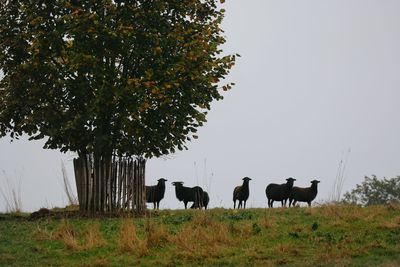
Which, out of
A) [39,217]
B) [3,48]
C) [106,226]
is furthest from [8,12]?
[106,226]

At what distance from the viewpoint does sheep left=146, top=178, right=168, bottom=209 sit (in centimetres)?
3216

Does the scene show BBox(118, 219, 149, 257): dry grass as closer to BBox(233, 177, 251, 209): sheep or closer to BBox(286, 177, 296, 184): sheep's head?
BBox(233, 177, 251, 209): sheep

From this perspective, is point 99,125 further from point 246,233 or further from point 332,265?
point 332,265

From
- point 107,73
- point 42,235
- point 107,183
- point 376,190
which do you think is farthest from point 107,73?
point 376,190

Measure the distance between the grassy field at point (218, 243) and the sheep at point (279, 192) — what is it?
1266 centimetres

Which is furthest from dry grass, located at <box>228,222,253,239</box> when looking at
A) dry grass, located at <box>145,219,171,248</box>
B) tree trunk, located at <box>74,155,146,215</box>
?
tree trunk, located at <box>74,155,146,215</box>

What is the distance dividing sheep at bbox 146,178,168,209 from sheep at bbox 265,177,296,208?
222 inches

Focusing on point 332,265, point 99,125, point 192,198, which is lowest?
point 332,265

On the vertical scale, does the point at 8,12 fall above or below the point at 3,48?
above

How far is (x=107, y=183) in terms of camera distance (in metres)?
25.0

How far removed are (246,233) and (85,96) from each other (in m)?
9.69

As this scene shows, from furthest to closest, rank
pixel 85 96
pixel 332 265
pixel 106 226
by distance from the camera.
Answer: pixel 85 96 → pixel 106 226 → pixel 332 265

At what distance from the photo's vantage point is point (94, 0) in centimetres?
2419

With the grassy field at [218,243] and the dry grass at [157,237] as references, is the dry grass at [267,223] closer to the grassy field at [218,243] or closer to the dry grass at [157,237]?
the grassy field at [218,243]
